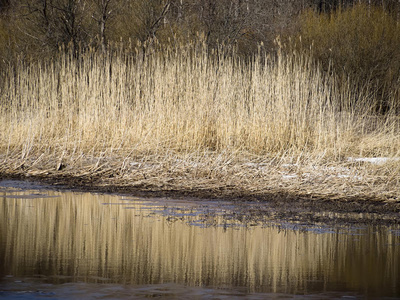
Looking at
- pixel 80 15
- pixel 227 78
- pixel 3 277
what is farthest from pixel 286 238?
pixel 80 15

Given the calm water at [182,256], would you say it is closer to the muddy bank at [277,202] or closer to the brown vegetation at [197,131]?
the muddy bank at [277,202]

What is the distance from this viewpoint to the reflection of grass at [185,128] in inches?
353

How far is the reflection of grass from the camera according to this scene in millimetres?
8977

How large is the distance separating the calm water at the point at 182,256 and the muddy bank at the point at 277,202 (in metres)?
0.35

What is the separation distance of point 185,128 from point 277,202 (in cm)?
342

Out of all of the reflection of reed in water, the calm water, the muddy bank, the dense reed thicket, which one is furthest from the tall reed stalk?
the reflection of reed in water

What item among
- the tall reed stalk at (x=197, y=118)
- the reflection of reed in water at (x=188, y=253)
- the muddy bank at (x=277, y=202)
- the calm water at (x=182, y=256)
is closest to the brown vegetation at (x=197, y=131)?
the tall reed stalk at (x=197, y=118)

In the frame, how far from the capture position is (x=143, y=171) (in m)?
8.66

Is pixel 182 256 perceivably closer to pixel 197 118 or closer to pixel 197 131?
pixel 197 131

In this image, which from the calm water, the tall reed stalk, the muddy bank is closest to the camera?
the calm water

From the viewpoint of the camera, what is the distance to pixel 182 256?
14.2 feet

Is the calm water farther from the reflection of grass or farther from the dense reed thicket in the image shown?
the dense reed thicket

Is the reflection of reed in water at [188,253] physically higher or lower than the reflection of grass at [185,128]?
lower

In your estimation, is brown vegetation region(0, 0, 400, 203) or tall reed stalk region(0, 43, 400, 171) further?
tall reed stalk region(0, 43, 400, 171)
